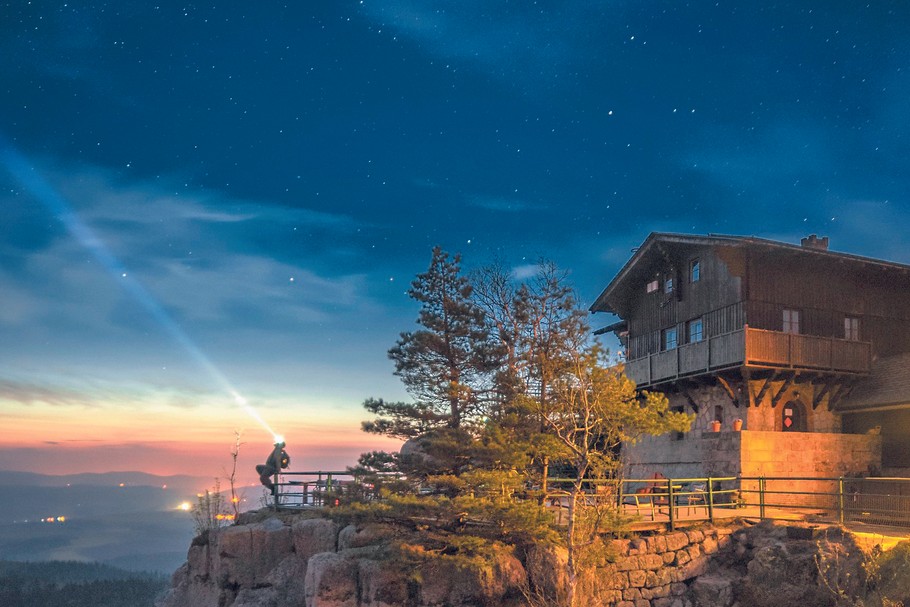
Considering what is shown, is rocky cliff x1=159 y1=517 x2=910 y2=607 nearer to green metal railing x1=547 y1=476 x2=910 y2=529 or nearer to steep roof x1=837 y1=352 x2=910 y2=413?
green metal railing x1=547 y1=476 x2=910 y2=529

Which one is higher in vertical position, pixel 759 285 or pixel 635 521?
pixel 759 285

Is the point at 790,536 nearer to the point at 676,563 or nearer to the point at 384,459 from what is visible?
the point at 676,563

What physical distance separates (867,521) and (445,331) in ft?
42.1

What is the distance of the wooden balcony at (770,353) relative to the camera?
24672 mm

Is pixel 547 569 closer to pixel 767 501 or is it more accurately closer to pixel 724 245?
pixel 767 501

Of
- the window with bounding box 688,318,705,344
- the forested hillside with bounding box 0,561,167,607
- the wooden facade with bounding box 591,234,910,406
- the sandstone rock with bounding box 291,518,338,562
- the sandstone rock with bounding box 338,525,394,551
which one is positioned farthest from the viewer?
the forested hillside with bounding box 0,561,167,607

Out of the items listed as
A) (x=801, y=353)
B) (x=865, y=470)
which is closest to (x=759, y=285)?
(x=801, y=353)

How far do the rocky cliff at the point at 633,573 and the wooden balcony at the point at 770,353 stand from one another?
7880mm

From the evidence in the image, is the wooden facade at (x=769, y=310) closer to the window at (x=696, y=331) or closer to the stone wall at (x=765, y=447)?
the window at (x=696, y=331)

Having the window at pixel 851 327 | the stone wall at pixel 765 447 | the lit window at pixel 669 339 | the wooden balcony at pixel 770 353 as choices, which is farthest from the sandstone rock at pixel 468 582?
the window at pixel 851 327

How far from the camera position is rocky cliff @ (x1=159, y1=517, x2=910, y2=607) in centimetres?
1596

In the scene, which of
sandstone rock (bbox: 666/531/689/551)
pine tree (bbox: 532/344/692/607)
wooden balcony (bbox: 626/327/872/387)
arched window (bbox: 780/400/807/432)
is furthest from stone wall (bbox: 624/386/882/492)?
pine tree (bbox: 532/344/692/607)

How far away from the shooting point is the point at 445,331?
1914 cm

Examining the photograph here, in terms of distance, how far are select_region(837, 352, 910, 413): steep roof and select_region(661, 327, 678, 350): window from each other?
623 cm
